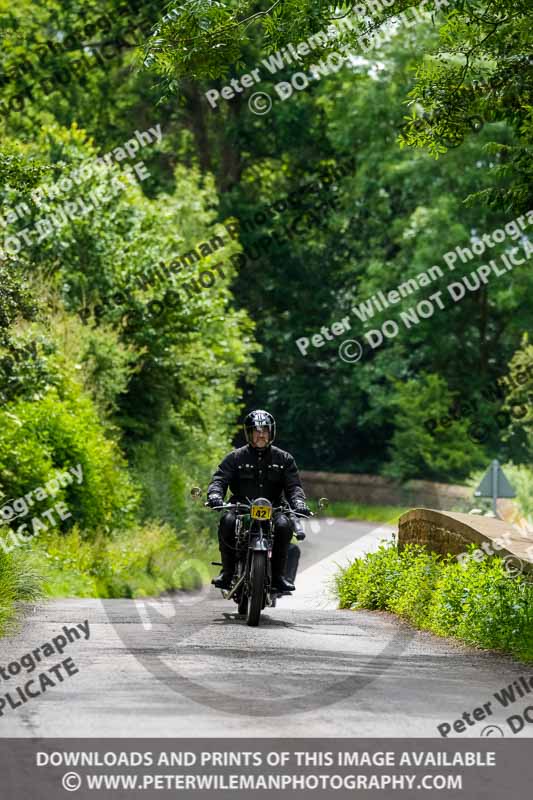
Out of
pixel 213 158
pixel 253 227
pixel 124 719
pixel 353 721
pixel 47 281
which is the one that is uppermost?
pixel 213 158

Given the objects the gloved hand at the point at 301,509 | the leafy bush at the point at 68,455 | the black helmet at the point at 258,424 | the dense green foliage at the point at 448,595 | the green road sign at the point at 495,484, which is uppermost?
the leafy bush at the point at 68,455

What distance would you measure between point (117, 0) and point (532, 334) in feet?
57.9

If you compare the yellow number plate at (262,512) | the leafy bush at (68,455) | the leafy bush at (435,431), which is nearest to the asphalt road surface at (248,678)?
the yellow number plate at (262,512)

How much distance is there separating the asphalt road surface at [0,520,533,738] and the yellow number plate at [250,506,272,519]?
994 mm

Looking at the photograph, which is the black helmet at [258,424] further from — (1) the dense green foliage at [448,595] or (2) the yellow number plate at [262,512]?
(1) the dense green foliage at [448,595]

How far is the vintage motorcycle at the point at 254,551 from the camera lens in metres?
13.1

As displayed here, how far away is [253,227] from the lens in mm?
53562

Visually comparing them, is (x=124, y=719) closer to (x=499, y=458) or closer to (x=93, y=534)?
(x=93, y=534)

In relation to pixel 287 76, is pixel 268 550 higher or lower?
lower

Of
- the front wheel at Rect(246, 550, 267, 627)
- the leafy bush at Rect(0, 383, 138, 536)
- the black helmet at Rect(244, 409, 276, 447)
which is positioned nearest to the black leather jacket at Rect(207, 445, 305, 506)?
the black helmet at Rect(244, 409, 276, 447)

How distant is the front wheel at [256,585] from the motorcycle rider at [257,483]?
19.5 inches

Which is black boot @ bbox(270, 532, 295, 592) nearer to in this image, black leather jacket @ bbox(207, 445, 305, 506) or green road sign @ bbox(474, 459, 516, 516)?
black leather jacket @ bbox(207, 445, 305, 506)


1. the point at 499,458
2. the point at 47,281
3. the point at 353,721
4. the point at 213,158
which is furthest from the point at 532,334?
the point at 353,721
